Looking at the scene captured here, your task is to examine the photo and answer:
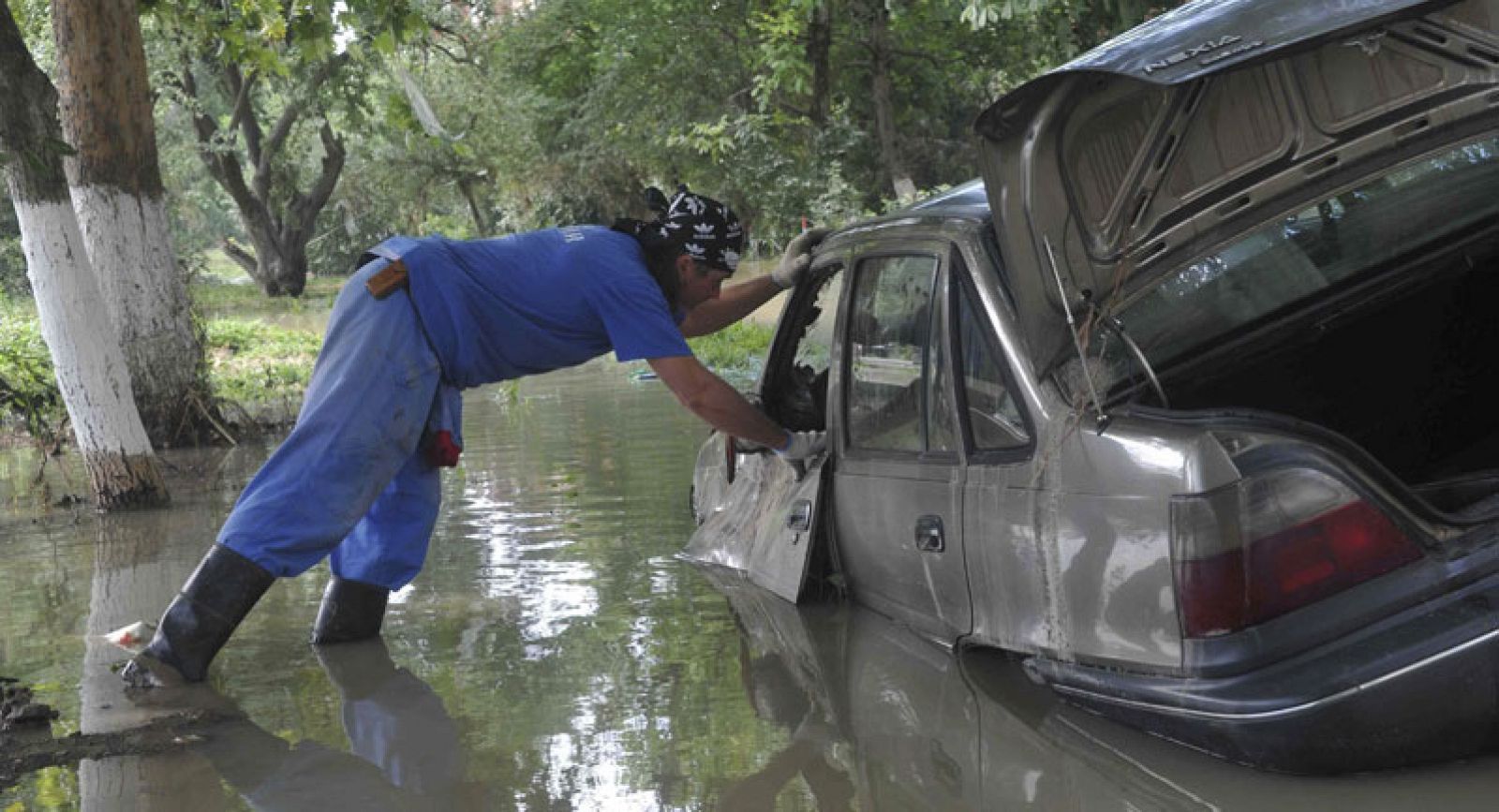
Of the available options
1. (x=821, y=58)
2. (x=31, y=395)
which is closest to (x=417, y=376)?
(x=31, y=395)

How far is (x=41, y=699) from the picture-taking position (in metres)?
5.58

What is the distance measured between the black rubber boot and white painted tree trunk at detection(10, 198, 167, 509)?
15.0 feet

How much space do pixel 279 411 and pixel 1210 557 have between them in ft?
43.9

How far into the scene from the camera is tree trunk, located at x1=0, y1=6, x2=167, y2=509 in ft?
31.6

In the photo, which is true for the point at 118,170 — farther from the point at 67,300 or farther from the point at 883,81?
the point at 883,81

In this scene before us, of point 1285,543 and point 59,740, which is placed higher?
point 1285,543

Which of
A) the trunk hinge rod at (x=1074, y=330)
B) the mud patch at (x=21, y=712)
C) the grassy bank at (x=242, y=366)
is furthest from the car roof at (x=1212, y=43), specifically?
the grassy bank at (x=242, y=366)

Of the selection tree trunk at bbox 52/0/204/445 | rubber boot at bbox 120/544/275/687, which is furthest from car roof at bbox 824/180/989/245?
tree trunk at bbox 52/0/204/445

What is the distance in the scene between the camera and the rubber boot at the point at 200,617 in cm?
→ 564

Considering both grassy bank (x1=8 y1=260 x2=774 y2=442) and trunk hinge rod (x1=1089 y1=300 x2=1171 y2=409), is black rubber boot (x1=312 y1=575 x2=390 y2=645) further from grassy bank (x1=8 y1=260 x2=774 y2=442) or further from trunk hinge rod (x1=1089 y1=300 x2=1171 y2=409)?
grassy bank (x1=8 y1=260 x2=774 y2=442)

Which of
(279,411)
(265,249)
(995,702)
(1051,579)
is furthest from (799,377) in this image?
(265,249)

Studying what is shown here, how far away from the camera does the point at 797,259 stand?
6359 millimetres

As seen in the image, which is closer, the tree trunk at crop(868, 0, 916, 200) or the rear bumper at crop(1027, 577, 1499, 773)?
the rear bumper at crop(1027, 577, 1499, 773)

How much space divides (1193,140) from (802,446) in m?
2.15
